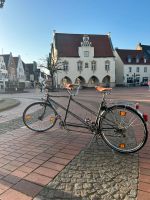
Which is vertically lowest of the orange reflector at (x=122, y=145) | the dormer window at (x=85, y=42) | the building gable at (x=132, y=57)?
the orange reflector at (x=122, y=145)

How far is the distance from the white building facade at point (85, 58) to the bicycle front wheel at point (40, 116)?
47.6 meters

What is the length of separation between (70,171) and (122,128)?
4.53 ft

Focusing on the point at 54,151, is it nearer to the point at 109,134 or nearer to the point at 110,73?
the point at 109,134

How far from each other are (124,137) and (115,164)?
822 millimetres

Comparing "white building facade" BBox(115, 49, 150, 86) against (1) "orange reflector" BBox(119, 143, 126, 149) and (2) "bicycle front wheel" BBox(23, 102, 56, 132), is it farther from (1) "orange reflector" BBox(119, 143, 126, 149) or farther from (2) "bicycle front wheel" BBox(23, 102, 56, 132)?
(1) "orange reflector" BBox(119, 143, 126, 149)

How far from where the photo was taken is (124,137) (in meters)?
4.18

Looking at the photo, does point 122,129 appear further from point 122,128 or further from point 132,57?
point 132,57

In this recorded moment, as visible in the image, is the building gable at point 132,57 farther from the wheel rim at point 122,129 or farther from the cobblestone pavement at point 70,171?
the cobblestone pavement at point 70,171

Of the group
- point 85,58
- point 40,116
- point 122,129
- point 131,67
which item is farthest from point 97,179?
point 131,67

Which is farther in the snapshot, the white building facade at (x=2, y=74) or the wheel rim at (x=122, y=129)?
the white building facade at (x=2, y=74)

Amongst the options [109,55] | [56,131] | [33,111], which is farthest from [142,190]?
[109,55]

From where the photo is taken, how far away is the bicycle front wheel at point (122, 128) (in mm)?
3961

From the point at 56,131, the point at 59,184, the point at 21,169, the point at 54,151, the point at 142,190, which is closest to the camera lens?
the point at 142,190

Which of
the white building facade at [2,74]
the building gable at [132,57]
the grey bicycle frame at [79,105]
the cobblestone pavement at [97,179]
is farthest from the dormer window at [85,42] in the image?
the cobblestone pavement at [97,179]
